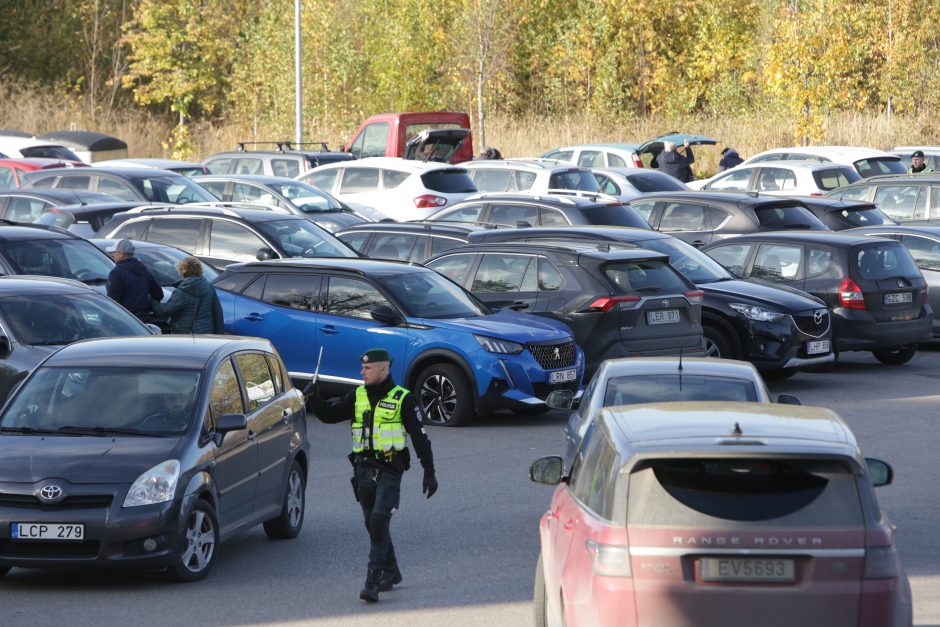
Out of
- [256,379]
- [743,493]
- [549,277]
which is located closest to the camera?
[743,493]

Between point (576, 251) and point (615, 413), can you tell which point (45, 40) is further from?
point (615, 413)

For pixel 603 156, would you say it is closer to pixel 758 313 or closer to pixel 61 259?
pixel 758 313

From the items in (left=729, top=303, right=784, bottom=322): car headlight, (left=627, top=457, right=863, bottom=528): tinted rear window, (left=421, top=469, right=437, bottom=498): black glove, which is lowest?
(left=421, top=469, right=437, bottom=498): black glove

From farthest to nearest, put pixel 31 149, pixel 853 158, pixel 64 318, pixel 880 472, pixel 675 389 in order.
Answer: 1. pixel 31 149
2. pixel 853 158
3. pixel 64 318
4. pixel 675 389
5. pixel 880 472

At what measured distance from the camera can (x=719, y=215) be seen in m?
22.6

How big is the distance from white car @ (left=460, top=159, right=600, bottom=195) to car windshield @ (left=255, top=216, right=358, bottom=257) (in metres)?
7.14

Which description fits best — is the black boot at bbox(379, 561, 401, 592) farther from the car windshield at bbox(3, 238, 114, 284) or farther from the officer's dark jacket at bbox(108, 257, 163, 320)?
the car windshield at bbox(3, 238, 114, 284)

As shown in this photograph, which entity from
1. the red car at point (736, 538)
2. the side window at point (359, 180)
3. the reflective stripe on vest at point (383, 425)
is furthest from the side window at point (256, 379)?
the side window at point (359, 180)

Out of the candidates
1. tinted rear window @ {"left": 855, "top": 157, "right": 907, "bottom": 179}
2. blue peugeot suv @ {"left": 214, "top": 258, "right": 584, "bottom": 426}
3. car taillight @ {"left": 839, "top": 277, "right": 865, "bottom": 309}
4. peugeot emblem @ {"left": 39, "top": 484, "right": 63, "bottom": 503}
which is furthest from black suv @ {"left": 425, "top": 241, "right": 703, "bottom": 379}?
tinted rear window @ {"left": 855, "top": 157, "right": 907, "bottom": 179}

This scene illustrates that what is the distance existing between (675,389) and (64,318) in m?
6.54

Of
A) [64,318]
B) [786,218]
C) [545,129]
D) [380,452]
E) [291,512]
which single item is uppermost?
[545,129]

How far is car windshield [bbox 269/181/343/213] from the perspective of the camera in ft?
86.4

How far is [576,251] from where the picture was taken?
1658 cm

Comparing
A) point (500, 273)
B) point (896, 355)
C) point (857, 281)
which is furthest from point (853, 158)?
point (500, 273)
